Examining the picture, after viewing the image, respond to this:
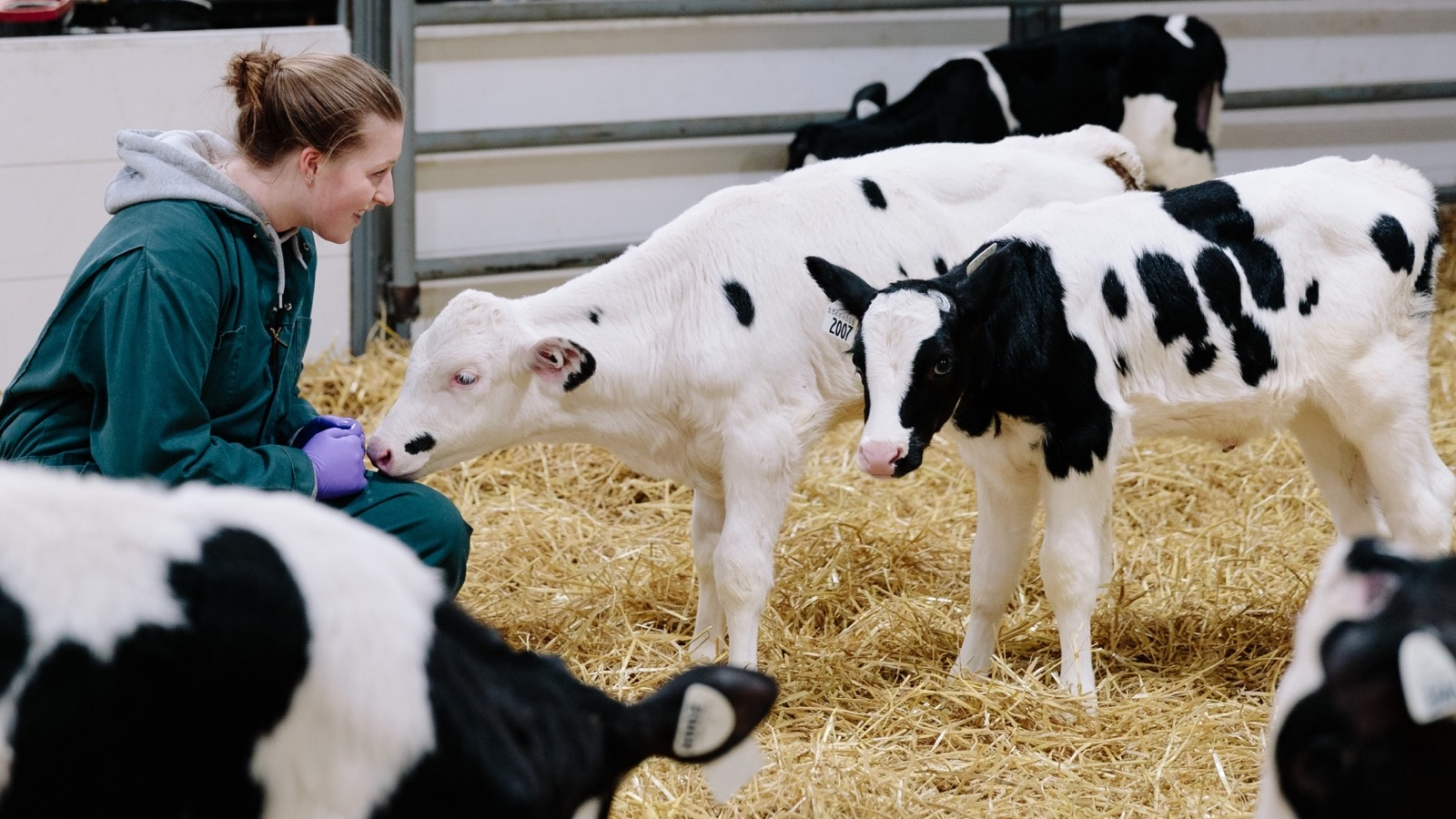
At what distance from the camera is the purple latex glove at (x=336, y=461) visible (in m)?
3.23

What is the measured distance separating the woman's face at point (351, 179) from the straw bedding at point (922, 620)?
1260 millimetres

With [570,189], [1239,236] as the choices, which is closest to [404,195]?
[570,189]

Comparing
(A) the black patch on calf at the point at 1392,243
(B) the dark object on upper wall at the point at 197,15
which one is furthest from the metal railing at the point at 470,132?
(A) the black patch on calf at the point at 1392,243

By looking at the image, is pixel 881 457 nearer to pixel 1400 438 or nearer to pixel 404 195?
pixel 1400 438

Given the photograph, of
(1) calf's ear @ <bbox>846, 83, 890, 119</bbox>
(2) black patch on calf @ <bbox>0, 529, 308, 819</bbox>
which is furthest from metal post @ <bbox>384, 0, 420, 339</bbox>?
(2) black patch on calf @ <bbox>0, 529, 308, 819</bbox>

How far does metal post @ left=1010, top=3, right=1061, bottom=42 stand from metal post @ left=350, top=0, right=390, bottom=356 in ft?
9.31

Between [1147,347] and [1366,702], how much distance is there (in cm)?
195

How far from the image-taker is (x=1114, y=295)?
3574 mm

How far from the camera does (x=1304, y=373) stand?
3.68 metres

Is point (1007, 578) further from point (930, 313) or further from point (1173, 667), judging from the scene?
point (930, 313)

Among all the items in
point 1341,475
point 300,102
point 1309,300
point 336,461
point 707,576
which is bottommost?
point 707,576

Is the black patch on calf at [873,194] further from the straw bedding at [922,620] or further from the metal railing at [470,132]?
the metal railing at [470,132]

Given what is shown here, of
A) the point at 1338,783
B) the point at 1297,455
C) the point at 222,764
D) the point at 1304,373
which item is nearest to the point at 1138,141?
the point at 1297,455

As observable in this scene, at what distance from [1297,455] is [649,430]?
270 centimetres
